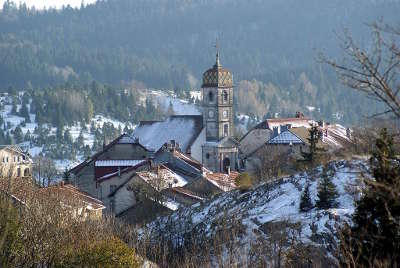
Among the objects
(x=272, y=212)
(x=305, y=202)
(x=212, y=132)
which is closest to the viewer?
(x=305, y=202)

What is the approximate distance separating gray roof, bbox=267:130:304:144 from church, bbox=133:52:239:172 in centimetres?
384

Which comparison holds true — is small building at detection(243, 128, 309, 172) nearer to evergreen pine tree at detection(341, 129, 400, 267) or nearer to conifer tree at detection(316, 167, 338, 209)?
conifer tree at detection(316, 167, 338, 209)

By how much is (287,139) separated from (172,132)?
1048 cm

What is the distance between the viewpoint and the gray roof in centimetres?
5881

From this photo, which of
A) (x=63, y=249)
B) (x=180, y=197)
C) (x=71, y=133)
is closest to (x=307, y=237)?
(x=63, y=249)

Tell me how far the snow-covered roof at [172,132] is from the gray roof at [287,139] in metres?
6.64

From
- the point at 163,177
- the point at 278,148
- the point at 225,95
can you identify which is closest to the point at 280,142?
the point at 278,148

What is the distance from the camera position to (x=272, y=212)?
2680cm

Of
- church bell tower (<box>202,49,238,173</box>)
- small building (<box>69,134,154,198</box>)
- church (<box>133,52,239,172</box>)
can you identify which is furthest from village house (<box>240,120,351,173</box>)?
small building (<box>69,134,154,198</box>)

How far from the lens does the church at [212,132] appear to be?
6284cm

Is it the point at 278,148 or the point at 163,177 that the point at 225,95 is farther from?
the point at 163,177

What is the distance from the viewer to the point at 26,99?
147 metres

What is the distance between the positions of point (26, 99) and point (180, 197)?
11080 centimetres

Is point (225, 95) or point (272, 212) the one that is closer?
point (272, 212)
